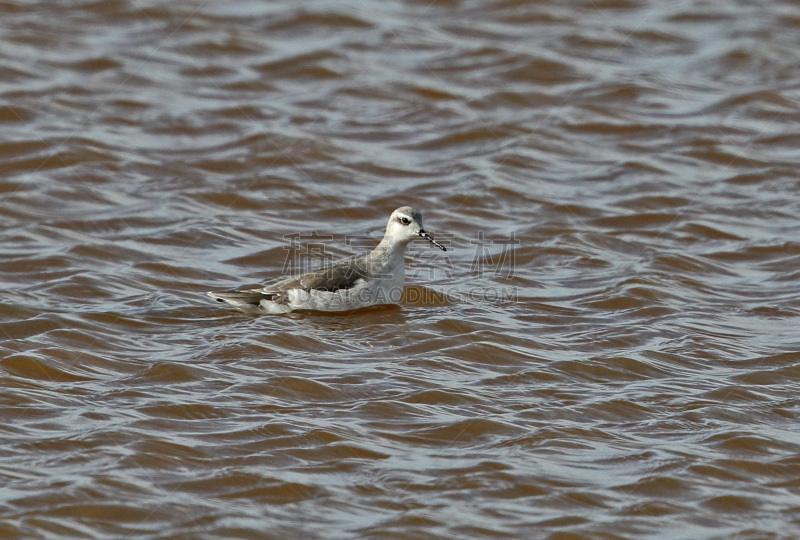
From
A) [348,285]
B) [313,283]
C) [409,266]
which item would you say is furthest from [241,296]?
[409,266]

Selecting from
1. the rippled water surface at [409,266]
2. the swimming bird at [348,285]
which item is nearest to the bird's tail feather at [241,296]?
the swimming bird at [348,285]

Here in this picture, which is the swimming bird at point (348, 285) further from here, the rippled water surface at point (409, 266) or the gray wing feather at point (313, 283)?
the rippled water surface at point (409, 266)

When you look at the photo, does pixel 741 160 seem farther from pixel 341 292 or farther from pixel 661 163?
pixel 341 292

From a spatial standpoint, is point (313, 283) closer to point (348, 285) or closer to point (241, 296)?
point (348, 285)

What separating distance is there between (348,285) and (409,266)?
1719 millimetres

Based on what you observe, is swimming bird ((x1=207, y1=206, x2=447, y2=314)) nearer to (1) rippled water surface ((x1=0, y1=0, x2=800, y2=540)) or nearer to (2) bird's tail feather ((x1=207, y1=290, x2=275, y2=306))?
(2) bird's tail feather ((x1=207, y1=290, x2=275, y2=306))

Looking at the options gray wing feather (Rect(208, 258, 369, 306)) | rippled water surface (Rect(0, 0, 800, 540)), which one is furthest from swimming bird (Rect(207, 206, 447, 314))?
rippled water surface (Rect(0, 0, 800, 540))

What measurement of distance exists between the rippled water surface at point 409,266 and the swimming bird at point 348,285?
0.16 metres

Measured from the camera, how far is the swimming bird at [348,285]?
10.2 metres

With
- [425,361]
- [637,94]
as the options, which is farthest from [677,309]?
[637,94]

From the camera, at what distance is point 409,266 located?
11945mm

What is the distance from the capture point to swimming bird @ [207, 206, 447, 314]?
10.2 meters

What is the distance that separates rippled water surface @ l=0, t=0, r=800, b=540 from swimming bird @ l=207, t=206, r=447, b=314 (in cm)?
16

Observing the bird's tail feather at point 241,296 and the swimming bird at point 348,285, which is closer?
the bird's tail feather at point 241,296
